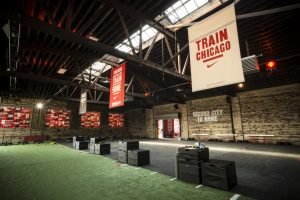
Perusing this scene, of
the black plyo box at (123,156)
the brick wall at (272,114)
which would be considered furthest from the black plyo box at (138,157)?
the brick wall at (272,114)

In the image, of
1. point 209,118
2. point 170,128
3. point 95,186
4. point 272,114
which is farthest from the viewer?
point 170,128

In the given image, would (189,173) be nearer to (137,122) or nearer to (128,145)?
(128,145)

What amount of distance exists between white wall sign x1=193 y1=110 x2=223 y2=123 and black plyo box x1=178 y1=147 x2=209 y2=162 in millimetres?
10783

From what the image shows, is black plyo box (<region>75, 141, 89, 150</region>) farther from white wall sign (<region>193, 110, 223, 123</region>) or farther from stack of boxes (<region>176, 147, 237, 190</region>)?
white wall sign (<region>193, 110, 223, 123</region>)

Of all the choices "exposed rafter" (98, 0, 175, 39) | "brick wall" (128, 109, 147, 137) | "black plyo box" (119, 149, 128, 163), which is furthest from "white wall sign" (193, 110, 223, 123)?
"exposed rafter" (98, 0, 175, 39)

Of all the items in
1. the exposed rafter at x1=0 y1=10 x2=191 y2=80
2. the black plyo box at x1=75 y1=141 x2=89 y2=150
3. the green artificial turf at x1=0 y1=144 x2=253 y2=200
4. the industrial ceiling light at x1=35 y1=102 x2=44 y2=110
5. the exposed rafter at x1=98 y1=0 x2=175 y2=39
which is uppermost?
the exposed rafter at x1=98 y1=0 x2=175 y2=39

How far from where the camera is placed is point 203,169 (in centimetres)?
407

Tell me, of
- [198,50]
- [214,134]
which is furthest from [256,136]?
[198,50]

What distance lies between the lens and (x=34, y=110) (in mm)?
16641

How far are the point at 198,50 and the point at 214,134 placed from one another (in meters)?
12.2

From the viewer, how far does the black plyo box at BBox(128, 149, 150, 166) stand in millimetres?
6065

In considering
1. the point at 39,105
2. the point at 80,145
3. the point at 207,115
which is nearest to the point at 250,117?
the point at 207,115

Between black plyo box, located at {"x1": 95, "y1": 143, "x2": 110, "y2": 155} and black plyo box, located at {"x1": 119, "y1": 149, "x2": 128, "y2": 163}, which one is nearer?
black plyo box, located at {"x1": 119, "y1": 149, "x2": 128, "y2": 163}

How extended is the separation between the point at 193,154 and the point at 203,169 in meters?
0.41
